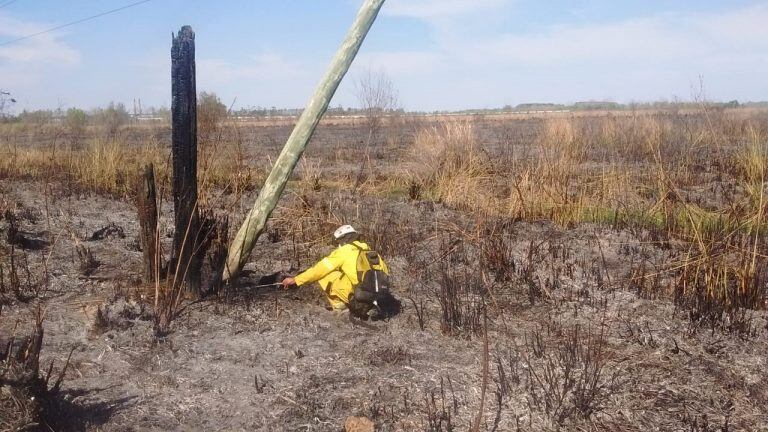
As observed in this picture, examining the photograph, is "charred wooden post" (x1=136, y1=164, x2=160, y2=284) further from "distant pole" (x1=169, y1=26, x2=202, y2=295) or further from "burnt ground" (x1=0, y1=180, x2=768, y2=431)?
"burnt ground" (x1=0, y1=180, x2=768, y2=431)

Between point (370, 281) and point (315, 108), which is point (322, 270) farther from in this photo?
point (315, 108)

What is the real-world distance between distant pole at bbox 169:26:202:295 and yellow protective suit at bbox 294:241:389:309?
914 mm

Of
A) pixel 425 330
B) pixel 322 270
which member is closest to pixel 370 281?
pixel 322 270

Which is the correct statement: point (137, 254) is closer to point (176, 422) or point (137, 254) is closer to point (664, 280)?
point (176, 422)

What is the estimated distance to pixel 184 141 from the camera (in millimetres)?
5098

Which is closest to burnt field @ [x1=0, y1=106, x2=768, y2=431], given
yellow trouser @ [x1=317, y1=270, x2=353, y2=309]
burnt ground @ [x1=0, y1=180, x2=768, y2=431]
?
burnt ground @ [x1=0, y1=180, x2=768, y2=431]

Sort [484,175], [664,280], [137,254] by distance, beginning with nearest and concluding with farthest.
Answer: [664,280]
[137,254]
[484,175]

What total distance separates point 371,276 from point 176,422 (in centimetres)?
173

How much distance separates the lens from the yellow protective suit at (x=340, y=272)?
16.6 feet

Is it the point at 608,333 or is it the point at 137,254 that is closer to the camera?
the point at 608,333

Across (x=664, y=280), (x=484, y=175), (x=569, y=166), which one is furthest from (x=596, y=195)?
(x=664, y=280)

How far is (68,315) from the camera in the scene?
5164 millimetres

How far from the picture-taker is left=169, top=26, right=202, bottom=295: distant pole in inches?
199

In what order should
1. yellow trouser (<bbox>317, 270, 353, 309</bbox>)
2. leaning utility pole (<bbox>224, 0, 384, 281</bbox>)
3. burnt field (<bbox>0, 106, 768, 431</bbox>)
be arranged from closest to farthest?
burnt field (<bbox>0, 106, 768, 431</bbox>)
yellow trouser (<bbox>317, 270, 353, 309</bbox>)
leaning utility pole (<bbox>224, 0, 384, 281</bbox>)
